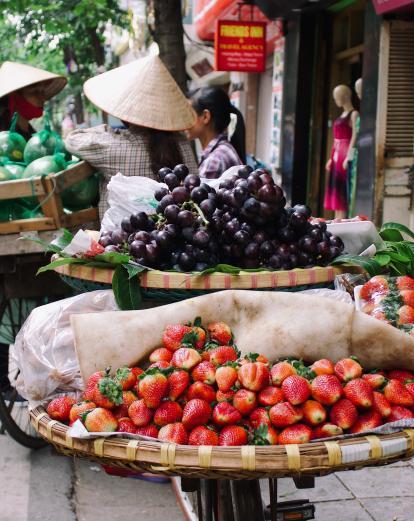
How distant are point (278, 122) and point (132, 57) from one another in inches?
691

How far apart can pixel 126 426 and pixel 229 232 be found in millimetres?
764

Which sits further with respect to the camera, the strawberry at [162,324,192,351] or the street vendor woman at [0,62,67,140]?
the street vendor woman at [0,62,67,140]

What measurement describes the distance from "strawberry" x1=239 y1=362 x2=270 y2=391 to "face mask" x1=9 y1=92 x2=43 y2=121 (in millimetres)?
3657

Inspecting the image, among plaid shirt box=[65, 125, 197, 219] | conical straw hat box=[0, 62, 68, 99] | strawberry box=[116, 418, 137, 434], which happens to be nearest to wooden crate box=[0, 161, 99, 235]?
plaid shirt box=[65, 125, 197, 219]

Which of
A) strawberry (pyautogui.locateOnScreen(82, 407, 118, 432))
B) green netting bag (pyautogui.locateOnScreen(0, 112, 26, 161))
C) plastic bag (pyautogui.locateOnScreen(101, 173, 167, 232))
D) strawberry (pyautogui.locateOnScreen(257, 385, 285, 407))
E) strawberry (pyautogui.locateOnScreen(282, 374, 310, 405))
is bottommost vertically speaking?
strawberry (pyautogui.locateOnScreen(82, 407, 118, 432))

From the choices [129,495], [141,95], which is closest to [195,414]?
[129,495]

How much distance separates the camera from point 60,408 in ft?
6.29

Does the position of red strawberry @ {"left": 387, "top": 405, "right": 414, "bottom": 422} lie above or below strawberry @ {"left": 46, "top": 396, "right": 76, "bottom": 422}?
above

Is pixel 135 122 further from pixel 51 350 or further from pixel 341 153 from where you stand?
pixel 341 153

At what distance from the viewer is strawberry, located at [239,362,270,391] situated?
1741mm

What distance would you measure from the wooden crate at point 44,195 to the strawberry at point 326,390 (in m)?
2.20

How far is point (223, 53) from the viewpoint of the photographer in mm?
10500

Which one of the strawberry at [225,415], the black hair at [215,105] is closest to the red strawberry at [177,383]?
the strawberry at [225,415]

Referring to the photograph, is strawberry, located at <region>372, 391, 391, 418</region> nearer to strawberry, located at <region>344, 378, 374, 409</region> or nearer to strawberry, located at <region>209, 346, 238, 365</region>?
strawberry, located at <region>344, 378, 374, 409</region>
